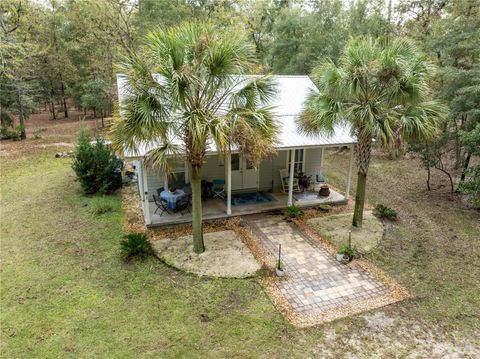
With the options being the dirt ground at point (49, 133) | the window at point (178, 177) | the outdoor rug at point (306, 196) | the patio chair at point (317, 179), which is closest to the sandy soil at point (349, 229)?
the outdoor rug at point (306, 196)

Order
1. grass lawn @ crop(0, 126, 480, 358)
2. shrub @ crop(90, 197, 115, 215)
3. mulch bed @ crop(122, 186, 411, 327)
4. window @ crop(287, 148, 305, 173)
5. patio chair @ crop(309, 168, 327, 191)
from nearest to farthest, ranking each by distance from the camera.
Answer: grass lawn @ crop(0, 126, 480, 358) → mulch bed @ crop(122, 186, 411, 327) → shrub @ crop(90, 197, 115, 215) → window @ crop(287, 148, 305, 173) → patio chair @ crop(309, 168, 327, 191)

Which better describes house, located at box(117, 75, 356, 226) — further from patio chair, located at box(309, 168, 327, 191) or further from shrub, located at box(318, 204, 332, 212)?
shrub, located at box(318, 204, 332, 212)

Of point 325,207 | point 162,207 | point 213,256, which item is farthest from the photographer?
point 325,207

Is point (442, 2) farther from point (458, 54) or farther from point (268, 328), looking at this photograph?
point (268, 328)

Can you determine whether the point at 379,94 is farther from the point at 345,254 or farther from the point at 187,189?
the point at 187,189

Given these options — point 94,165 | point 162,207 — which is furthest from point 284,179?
point 94,165

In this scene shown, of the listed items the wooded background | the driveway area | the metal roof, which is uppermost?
the wooded background

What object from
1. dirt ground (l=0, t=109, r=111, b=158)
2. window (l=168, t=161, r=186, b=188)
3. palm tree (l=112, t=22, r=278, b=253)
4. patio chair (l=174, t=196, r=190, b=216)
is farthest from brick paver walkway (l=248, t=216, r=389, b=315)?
dirt ground (l=0, t=109, r=111, b=158)
